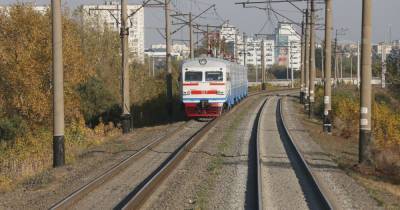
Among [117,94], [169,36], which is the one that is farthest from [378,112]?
[117,94]

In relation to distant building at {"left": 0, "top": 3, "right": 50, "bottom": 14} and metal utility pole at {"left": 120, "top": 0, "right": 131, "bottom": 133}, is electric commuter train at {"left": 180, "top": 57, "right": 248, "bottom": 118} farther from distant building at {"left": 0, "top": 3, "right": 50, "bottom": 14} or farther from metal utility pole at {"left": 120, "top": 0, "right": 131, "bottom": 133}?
distant building at {"left": 0, "top": 3, "right": 50, "bottom": 14}

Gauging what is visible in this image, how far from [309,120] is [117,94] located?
43.3 ft

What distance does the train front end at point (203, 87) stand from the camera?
3056 centimetres

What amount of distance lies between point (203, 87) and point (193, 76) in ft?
2.68

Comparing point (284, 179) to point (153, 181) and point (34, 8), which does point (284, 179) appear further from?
point (34, 8)

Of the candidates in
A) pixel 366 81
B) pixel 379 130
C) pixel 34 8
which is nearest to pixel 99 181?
pixel 366 81

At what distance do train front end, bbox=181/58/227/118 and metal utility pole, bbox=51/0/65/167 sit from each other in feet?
45.5

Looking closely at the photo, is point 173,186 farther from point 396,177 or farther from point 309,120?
point 309,120

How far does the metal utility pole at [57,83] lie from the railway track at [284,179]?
5324 millimetres

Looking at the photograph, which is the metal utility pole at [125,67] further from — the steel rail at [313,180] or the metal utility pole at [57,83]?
the metal utility pole at [57,83]

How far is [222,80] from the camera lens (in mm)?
31234

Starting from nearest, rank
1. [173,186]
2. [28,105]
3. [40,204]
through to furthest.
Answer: [40,204]
[173,186]
[28,105]

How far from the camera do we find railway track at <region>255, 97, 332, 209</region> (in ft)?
36.4

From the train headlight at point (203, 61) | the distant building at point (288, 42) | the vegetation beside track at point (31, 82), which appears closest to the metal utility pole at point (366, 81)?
the vegetation beside track at point (31, 82)
